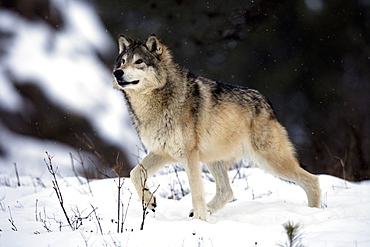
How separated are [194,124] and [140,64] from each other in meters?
0.93

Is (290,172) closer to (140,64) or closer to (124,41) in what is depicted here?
(140,64)

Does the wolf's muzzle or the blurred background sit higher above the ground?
the blurred background

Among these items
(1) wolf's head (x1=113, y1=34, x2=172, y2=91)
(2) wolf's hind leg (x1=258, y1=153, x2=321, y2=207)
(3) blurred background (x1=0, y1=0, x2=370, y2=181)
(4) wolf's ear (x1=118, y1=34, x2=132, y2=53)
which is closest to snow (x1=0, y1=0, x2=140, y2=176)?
(3) blurred background (x1=0, y1=0, x2=370, y2=181)

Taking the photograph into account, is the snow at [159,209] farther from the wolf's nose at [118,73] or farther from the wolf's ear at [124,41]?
the wolf's ear at [124,41]

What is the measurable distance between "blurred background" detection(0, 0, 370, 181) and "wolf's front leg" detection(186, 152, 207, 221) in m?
6.74

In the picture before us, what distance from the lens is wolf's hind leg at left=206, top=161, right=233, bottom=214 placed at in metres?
5.13

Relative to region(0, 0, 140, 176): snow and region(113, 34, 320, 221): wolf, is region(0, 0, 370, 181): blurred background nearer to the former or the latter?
region(0, 0, 140, 176): snow

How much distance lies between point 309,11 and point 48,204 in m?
10.2

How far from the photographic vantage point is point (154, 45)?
16.0ft

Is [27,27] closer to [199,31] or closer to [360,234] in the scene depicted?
[199,31]

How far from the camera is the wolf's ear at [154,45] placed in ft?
15.9

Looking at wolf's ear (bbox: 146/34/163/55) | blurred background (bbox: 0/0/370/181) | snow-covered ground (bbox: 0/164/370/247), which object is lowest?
snow-covered ground (bbox: 0/164/370/247)

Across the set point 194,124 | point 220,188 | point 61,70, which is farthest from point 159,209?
point 61,70

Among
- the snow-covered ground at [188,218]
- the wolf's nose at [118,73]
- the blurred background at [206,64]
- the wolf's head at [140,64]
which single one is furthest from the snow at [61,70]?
the wolf's nose at [118,73]
